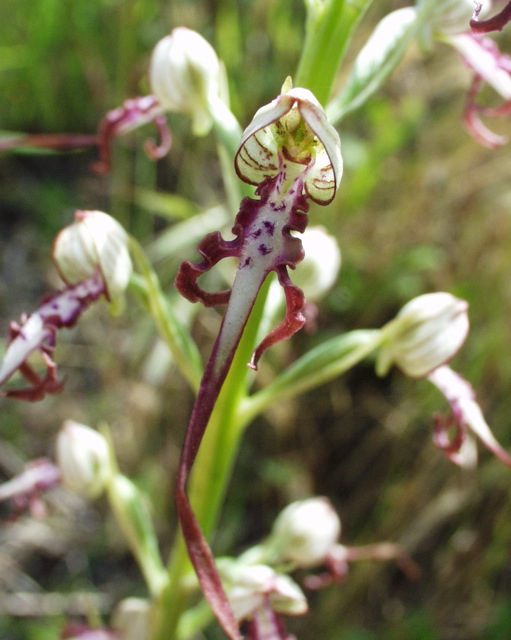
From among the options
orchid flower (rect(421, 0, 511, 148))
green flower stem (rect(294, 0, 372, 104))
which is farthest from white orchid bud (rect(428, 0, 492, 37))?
green flower stem (rect(294, 0, 372, 104))

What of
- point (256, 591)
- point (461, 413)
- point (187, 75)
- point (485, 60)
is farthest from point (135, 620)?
point (485, 60)

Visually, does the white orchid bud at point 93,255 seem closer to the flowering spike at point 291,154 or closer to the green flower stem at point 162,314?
the green flower stem at point 162,314

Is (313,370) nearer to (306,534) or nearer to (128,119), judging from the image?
(306,534)

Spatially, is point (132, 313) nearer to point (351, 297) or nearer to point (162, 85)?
point (351, 297)

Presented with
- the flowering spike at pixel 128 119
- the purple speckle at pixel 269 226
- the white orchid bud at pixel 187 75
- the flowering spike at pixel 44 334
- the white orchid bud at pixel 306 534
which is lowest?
the white orchid bud at pixel 306 534

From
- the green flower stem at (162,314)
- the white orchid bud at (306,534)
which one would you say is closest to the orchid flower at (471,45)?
the green flower stem at (162,314)
